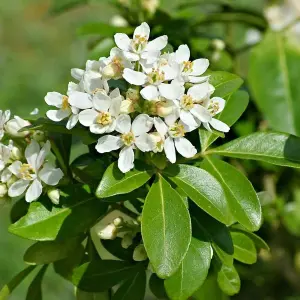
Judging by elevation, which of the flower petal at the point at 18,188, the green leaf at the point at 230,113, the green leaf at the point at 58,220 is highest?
the green leaf at the point at 230,113

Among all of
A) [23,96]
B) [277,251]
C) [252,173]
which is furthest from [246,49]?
[23,96]

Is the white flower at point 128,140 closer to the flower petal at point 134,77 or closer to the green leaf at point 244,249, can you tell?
the flower petal at point 134,77

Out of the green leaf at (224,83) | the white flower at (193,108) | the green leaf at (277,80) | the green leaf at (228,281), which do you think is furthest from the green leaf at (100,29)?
the green leaf at (228,281)

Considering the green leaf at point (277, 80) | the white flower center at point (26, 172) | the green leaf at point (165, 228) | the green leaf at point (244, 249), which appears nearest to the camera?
the green leaf at point (165, 228)

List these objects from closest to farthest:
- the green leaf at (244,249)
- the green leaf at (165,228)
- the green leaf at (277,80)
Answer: the green leaf at (165,228) < the green leaf at (244,249) < the green leaf at (277,80)

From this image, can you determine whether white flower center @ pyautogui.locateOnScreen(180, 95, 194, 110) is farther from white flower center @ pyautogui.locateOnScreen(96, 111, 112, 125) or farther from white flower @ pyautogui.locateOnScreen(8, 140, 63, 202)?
white flower @ pyautogui.locateOnScreen(8, 140, 63, 202)

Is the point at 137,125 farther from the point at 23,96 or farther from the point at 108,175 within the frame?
the point at 23,96

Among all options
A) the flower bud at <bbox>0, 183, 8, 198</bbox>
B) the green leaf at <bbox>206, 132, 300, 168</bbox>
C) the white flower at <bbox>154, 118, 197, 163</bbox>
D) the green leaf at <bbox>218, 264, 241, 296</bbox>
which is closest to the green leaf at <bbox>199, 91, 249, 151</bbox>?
the green leaf at <bbox>206, 132, 300, 168</bbox>

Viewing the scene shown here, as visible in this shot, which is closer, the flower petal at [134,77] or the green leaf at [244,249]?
the flower petal at [134,77]
